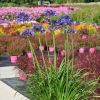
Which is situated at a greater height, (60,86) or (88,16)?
(60,86)

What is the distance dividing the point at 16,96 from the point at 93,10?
15.9m

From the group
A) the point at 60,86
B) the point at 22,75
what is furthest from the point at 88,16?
the point at 60,86

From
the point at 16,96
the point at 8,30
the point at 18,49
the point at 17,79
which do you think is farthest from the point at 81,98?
the point at 8,30

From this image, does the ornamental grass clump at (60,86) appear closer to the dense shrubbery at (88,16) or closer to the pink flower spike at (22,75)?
the pink flower spike at (22,75)

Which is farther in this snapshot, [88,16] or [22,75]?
[88,16]

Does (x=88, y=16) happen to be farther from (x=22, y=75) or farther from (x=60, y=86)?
(x=60, y=86)

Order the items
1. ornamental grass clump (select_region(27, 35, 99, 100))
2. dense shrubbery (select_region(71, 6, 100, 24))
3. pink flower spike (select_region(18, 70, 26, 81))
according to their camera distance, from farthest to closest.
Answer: dense shrubbery (select_region(71, 6, 100, 24)) < pink flower spike (select_region(18, 70, 26, 81)) < ornamental grass clump (select_region(27, 35, 99, 100))

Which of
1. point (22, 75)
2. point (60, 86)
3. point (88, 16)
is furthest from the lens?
point (88, 16)

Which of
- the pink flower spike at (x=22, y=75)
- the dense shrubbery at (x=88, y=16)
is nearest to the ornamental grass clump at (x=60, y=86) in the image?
the pink flower spike at (x=22, y=75)

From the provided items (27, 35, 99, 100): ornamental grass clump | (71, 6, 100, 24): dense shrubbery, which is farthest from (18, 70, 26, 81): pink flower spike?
(71, 6, 100, 24): dense shrubbery

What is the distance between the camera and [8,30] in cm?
1594

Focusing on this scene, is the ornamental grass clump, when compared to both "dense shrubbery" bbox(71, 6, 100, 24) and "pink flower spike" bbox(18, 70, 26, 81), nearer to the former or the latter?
"pink flower spike" bbox(18, 70, 26, 81)

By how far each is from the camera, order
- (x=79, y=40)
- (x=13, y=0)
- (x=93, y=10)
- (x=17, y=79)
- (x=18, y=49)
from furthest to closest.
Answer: (x=13, y=0)
(x=93, y=10)
(x=79, y=40)
(x=18, y=49)
(x=17, y=79)

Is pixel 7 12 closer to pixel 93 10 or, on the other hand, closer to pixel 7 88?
pixel 93 10
